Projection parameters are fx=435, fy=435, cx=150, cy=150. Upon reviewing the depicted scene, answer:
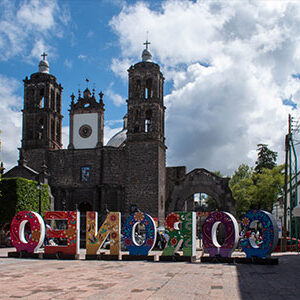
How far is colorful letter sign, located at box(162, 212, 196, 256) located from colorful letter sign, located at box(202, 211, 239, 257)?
0.54 metres

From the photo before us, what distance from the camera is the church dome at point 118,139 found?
168ft

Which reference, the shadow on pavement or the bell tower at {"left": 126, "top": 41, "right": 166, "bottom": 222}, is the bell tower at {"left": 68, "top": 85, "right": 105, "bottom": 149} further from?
the shadow on pavement

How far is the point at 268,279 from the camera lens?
36.8 ft

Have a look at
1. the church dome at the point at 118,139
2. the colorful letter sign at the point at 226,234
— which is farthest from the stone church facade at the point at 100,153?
the colorful letter sign at the point at 226,234

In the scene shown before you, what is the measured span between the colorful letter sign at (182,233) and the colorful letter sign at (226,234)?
1.76 ft

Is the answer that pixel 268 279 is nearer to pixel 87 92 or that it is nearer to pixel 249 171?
pixel 87 92

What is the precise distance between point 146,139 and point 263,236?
79.0ft

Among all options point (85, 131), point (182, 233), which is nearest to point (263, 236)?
point (182, 233)

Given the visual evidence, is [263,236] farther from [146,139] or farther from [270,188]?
[270,188]

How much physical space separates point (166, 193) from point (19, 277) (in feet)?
98.8

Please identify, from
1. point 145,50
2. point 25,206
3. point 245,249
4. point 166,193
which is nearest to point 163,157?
point 166,193

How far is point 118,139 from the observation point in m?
52.1

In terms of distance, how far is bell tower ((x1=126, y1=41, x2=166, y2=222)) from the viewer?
1486 inches

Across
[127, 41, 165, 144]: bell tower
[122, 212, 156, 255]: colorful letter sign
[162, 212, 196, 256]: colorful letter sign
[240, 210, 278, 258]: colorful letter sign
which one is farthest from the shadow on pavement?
[127, 41, 165, 144]: bell tower
